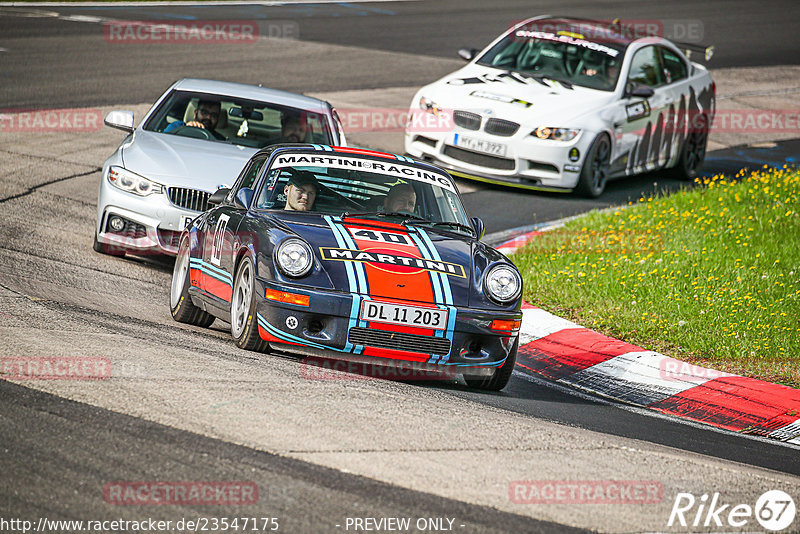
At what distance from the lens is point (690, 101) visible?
1532cm

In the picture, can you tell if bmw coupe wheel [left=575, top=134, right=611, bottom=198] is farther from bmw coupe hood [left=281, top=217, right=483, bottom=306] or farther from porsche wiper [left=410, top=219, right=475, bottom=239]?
bmw coupe hood [left=281, top=217, right=483, bottom=306]

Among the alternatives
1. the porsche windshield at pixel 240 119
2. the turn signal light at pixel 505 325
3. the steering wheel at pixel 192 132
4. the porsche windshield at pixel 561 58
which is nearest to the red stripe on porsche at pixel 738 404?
the turn signal light at pixel 505 325

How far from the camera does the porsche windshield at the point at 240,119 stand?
1055cm

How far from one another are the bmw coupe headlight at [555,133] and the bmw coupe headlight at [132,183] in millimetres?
5309

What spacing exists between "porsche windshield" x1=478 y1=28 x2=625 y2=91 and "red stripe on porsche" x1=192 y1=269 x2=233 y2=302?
293 inches

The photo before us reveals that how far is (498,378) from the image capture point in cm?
714

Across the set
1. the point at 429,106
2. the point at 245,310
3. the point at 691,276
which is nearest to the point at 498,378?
the point at 245,310

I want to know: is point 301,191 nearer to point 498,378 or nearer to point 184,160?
point 498,378

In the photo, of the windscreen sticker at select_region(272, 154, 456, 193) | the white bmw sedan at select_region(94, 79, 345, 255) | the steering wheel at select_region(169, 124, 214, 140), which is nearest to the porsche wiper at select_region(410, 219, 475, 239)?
the windscreen sticker at select_region(272, 154, 456, 193)

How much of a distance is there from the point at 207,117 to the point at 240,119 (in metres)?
0.30

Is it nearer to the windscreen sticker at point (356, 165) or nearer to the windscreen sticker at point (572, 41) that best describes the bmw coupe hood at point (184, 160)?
the windscreen sticker at point (356, 165)

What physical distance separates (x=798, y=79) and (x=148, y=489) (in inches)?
854

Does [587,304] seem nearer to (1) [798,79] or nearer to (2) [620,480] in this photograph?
(2) [620,480]

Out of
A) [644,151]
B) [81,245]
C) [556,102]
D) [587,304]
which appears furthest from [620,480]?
[644,151]
